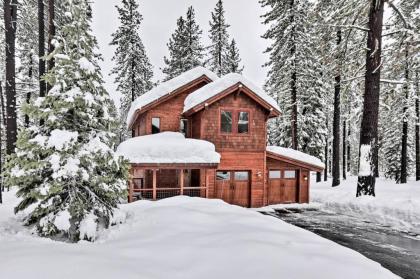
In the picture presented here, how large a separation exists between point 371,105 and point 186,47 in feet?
73.5

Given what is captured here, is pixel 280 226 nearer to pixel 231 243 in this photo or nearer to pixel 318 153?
pixel 231 243

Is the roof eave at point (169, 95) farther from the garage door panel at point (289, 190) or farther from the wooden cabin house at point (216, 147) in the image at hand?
the garage door panel at point (289, 190)

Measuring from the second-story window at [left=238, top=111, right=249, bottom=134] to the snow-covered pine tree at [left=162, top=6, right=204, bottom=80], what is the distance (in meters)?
15.8

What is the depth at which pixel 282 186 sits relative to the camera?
18.8 meters

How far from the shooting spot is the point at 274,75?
24312 mm

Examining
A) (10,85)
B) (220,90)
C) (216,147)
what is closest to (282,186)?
(216,147)

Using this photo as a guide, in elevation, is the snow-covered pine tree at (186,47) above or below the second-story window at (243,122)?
above

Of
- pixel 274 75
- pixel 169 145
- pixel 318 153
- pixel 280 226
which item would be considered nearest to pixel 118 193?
pixel 280 226

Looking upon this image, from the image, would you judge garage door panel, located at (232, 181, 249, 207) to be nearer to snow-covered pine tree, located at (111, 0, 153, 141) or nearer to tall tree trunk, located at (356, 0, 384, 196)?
tall tree trunk, located at (356, 0, 384, 196)

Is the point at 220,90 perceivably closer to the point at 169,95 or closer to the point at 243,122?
the point at 243,122

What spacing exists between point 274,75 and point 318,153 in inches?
400

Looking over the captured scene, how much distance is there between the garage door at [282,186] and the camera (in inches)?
730

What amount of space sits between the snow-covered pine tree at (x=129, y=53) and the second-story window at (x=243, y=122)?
1599 centimetres

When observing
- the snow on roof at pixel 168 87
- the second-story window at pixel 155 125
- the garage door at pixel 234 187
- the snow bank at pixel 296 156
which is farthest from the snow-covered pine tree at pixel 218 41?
the garage door at pixel 234 187
